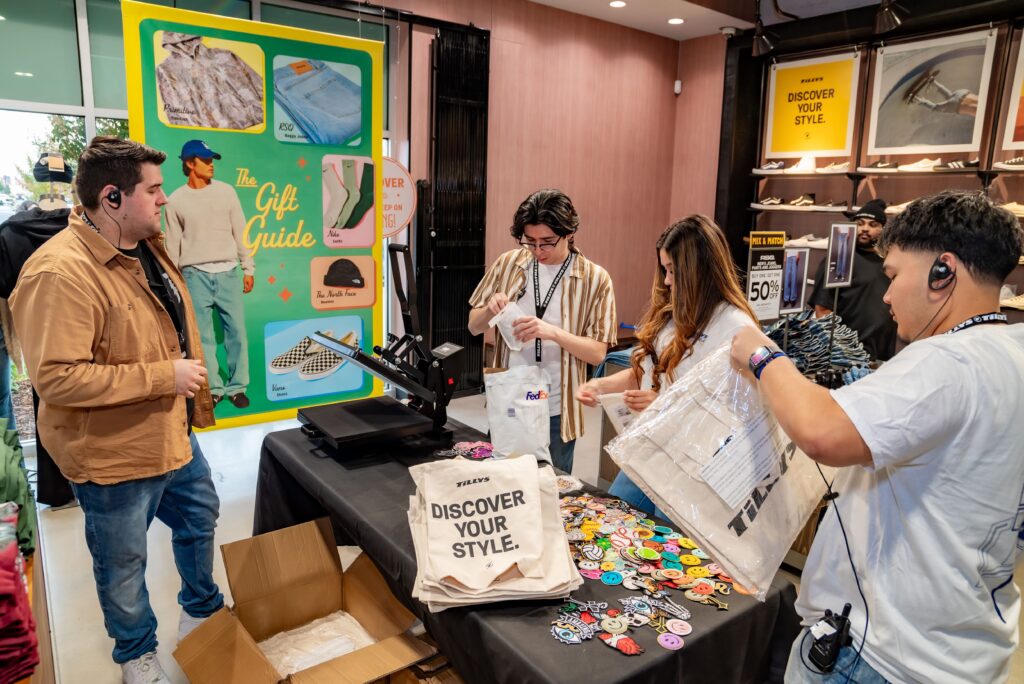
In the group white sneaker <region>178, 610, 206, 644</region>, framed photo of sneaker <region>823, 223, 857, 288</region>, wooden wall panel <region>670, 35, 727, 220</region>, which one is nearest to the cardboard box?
white sneaker <region>178, 610, 206, 644</region>

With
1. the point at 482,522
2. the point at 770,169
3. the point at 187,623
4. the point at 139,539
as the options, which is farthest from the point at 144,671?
the point at 770,169

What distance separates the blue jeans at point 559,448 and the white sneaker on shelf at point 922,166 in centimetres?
445

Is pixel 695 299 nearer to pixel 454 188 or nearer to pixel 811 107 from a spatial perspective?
pixel 454 188

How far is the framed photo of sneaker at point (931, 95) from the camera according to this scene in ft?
16.8

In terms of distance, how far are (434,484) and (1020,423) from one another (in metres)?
1.15

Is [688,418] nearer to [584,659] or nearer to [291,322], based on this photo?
[584,659]

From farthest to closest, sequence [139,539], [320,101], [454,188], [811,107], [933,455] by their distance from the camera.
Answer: [811,107], [454,188], [320,101], [139,539], [933,455]

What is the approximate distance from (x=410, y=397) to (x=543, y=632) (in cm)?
136

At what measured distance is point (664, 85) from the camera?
712cm

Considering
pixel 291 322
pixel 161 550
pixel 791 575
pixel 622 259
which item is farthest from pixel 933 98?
pixel 161 550

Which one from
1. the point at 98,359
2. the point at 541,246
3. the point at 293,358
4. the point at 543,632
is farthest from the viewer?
the point at 293,358

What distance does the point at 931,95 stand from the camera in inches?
212

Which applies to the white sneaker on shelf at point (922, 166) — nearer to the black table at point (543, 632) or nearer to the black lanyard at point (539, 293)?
the black lanyard at point (539, 293)

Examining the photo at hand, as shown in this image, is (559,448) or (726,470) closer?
(726,470)
